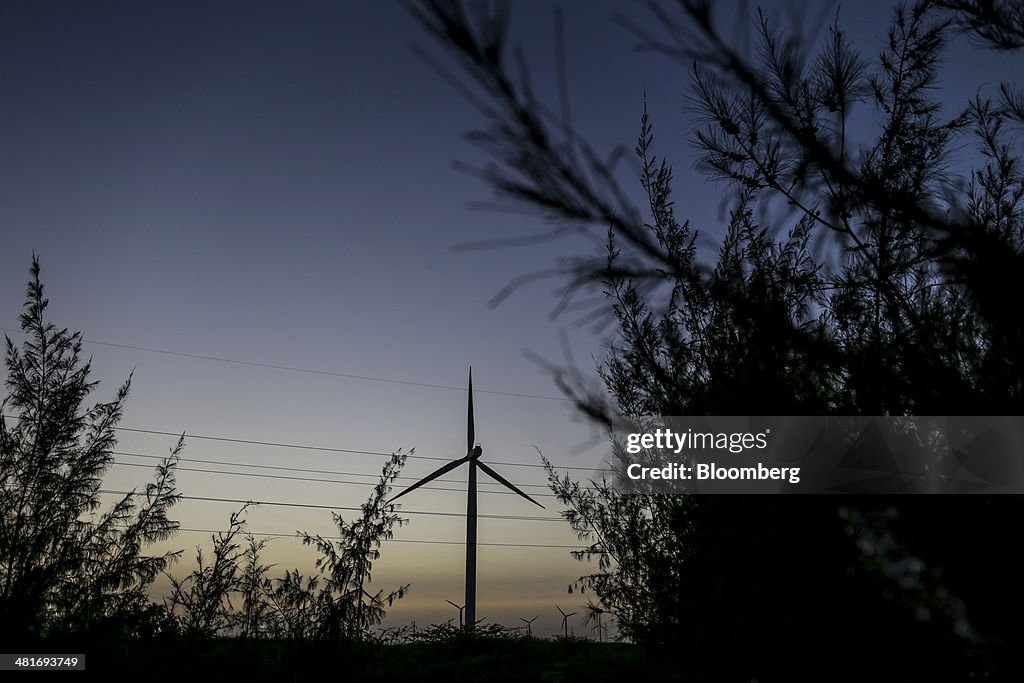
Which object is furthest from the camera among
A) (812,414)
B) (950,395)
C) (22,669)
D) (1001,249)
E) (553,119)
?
(22,669)

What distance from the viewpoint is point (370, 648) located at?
9.99 m

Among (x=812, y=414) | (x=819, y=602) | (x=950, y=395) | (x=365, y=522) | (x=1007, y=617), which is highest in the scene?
(x=365, y=522)

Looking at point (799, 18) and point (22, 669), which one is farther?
point (22, 669)

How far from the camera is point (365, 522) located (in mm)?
9656

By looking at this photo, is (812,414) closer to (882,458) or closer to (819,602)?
(882,458)

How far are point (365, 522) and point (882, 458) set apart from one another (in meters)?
6.84

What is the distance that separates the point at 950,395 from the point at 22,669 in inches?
363

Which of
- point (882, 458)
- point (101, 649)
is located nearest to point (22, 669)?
point (101, 649)

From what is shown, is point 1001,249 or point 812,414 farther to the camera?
point 812,414

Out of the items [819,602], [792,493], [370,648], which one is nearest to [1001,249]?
[792,493]

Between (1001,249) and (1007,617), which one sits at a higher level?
(1001,249)

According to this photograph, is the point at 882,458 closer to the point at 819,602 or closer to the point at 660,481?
the point at 819,602

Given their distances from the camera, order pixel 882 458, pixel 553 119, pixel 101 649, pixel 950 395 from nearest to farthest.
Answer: pixel 553 119
pixel 950 395
pixel 882 458
pixel 101 649

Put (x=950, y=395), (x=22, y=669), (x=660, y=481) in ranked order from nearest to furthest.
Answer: (x=950, y=395) < (x=660, y=481) < (x=22, y=669)
